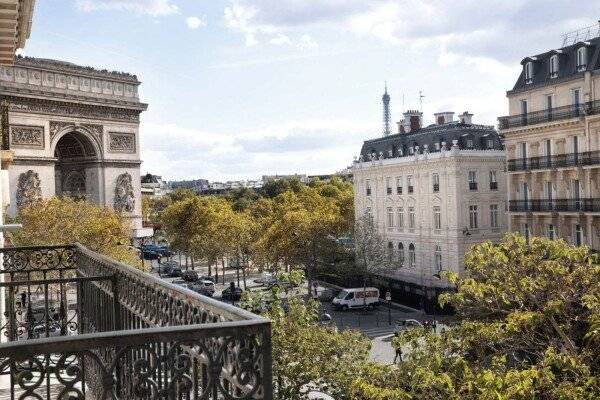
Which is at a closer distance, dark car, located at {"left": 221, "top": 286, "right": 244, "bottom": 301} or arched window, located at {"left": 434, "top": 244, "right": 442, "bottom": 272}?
arched window, located at {"left": 434, "top": 244, "right": 442, "bottom": 272}

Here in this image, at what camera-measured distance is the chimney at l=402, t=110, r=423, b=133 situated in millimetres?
47469

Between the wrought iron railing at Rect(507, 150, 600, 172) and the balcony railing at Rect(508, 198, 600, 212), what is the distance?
1534 mm

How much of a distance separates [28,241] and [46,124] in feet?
47.5

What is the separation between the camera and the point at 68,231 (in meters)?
32.1

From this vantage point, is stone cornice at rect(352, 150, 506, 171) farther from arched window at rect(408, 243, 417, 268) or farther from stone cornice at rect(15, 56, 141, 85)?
stone cornice at rect(15, 56, 141, 85)

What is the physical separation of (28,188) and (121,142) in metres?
7.73

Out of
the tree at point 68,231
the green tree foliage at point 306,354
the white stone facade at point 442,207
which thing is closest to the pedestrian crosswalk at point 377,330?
the white stone facade at point 442,207

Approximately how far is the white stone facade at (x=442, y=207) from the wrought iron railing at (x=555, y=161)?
4.33 metres

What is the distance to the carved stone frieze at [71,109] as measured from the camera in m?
42.2

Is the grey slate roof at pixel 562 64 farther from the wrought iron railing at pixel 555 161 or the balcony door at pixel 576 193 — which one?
the balcony door at pixel 576 193

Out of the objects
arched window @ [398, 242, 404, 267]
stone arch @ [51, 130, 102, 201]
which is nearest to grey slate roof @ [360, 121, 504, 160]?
arched window @ [398, 242, 404, 267]

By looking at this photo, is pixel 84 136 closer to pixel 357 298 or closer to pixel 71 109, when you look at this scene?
pixel 71 109

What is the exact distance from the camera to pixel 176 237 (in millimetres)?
59875

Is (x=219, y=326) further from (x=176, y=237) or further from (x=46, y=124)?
(x=176, y=237)
